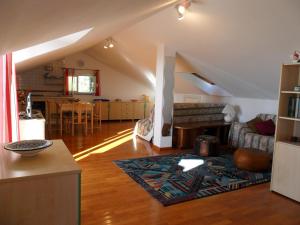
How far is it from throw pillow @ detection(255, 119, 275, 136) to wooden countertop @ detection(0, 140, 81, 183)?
4.01 metres

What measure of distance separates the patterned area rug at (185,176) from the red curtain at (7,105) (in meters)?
1.68

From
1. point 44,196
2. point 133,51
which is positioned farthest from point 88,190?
point 133,51

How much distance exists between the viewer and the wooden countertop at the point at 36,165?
4.78 ft

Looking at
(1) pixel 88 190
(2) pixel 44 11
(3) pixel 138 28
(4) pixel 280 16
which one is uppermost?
(3) pixel 138 28

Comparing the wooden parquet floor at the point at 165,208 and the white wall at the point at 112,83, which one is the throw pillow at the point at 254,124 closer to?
the wooden parquet floor at the point at 165,208

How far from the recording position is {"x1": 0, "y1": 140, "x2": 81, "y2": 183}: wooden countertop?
1458 millimetres

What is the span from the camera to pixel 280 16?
8.90 ft

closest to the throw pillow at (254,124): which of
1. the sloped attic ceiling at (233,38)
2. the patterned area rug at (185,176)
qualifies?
the sloped attic ceiling at (233,38)

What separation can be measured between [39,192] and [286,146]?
2.82 metres

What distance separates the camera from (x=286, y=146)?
3.02 metres

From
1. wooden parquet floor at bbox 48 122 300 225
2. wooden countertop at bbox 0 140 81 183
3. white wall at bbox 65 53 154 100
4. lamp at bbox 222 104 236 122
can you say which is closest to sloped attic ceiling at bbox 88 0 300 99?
lamp at bbox 222 104 236 122

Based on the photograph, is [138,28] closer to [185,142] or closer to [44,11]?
[185,142]

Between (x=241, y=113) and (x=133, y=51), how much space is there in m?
3.18

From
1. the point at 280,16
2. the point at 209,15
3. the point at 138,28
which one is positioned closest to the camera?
the point at 280,16
